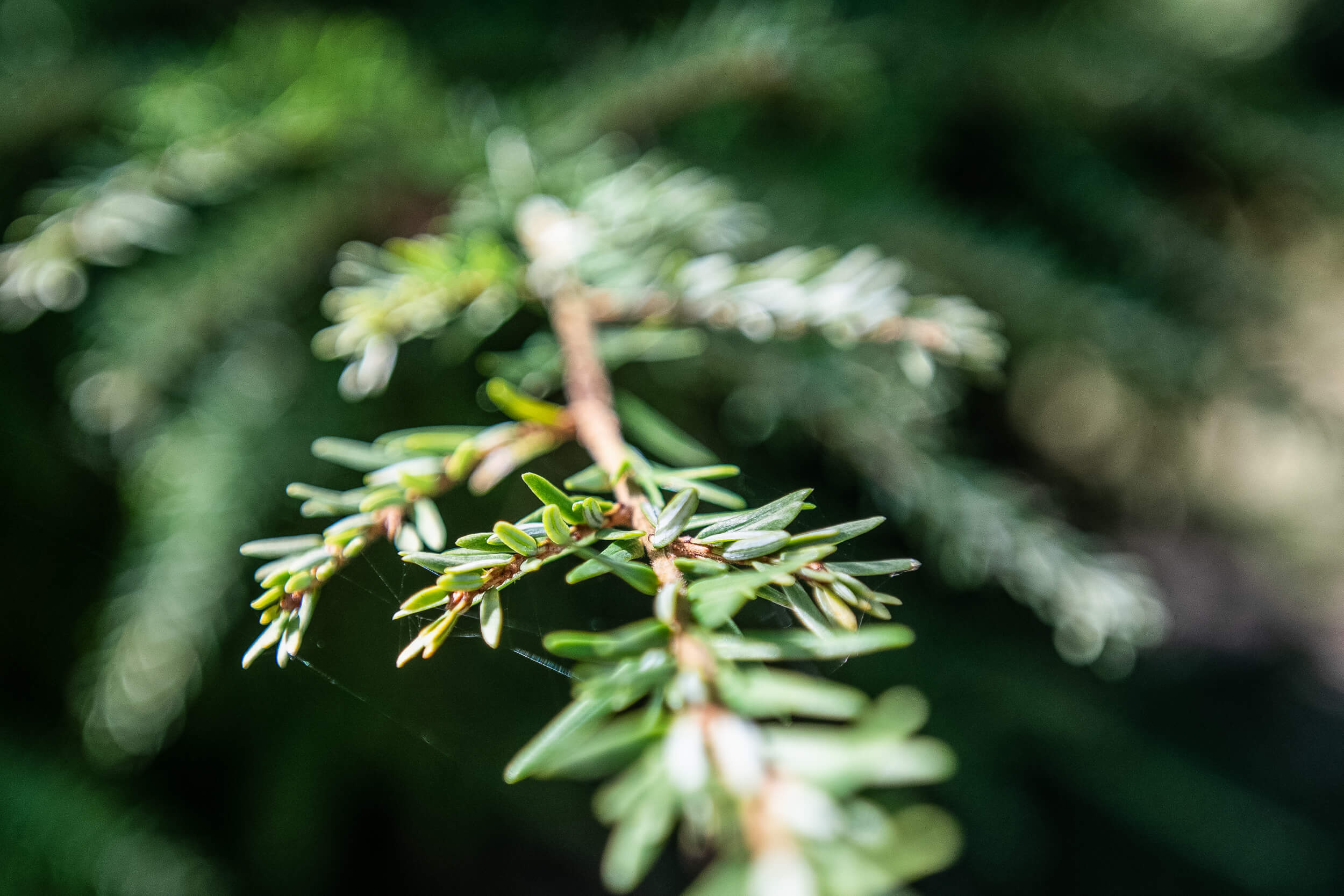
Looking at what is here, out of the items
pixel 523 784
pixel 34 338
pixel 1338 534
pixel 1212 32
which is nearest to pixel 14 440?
pixel 34 338

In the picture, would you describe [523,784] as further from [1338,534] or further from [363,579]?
[1338,534]

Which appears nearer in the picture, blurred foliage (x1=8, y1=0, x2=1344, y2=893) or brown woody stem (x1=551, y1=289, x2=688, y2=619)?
brown woody stem (x1=551, y1=289, x2=688, y2=619)

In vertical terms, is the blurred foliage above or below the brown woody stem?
below

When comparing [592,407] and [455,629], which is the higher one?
[592,407]

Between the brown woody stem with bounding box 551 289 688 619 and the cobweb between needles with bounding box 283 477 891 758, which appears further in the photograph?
the cobweb between needles with bounding box 283 477 891 758

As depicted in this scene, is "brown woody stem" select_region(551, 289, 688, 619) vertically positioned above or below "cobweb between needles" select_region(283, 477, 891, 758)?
above

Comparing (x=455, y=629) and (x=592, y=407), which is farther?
(x=455, y=629)

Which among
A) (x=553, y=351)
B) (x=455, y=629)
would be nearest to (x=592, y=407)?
(x=553, y=351)

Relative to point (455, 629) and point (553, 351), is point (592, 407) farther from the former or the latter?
point (455, 629)
